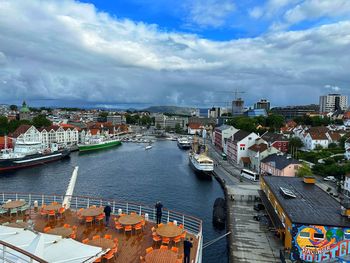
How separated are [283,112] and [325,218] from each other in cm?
16799

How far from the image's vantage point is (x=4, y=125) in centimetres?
7925

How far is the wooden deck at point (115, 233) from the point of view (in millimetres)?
10834

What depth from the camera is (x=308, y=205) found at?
62.0 ft

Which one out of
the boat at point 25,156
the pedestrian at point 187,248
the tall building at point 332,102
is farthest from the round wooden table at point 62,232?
the tall building at point 332,102

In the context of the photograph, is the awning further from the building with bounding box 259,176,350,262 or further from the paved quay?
the paved quay

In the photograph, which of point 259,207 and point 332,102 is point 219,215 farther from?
point 332,102

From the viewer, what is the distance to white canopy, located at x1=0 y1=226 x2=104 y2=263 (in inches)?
314

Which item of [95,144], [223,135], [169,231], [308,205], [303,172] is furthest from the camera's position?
[95,144]

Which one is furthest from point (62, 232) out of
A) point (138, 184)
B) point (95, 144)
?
point (95, 144)

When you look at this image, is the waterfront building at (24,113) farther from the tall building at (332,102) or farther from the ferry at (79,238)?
the tall building at (332,102)

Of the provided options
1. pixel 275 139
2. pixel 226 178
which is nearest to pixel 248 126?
pixel 275 139

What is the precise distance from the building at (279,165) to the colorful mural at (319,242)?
2043 centimetres

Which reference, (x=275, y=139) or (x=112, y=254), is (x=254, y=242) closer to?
(x=112, y=254)

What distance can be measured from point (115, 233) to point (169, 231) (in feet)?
8.77
